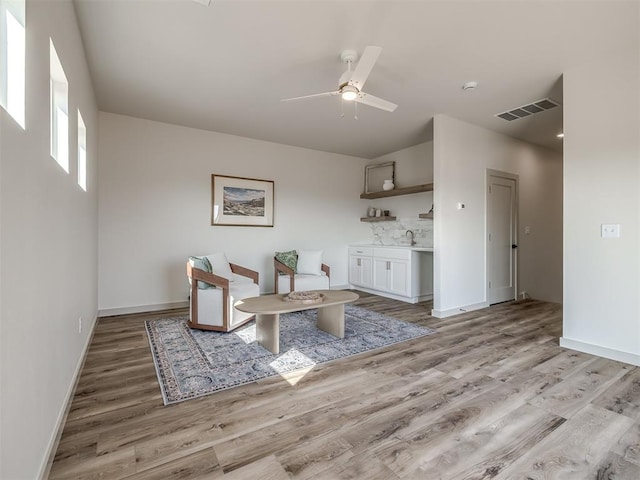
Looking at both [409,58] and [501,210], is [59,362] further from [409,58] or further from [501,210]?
[501,210]

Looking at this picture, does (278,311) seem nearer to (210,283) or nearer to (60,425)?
(210,283)

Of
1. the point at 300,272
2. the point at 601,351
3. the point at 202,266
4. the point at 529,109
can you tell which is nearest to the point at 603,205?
the point at 601,351

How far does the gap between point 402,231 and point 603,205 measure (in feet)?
10.5

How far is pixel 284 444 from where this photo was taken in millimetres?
1616

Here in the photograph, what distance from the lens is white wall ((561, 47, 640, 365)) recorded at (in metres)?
2.65

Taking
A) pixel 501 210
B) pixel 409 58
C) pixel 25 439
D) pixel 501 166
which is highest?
pixel 409 58

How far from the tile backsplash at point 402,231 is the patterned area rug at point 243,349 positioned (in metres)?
2.02

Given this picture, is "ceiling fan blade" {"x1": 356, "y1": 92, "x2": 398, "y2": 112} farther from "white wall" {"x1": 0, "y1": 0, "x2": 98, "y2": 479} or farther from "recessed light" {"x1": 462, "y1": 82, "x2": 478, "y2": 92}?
"white wall" {"x1": 0, "y1": 0, "x2": 98, "y2": 479}

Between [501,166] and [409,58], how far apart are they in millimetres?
2938

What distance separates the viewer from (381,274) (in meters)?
5.32

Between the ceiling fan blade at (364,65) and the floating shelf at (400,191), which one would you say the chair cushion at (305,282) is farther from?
the ceiling fan blade at (364,65)

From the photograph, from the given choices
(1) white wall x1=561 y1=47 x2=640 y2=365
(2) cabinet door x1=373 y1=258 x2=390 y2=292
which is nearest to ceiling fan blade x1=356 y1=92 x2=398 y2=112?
(1) white wall x1=561 y1=47 x2=640 y2=365

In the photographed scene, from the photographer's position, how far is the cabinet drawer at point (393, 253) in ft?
15.9

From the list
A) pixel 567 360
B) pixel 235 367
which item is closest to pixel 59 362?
pixel 235 367
